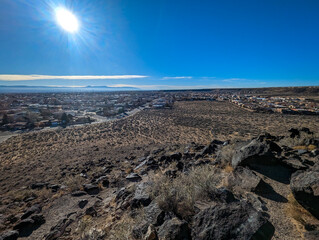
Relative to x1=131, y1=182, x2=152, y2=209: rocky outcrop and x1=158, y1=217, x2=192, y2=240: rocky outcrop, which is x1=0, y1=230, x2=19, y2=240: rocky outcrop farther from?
x1=158, y1=217, x2=192, y2=240: rocky outcrop

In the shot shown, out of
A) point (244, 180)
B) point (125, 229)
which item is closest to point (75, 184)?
point (125, 229)

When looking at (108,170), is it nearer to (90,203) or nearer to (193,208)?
(90,203)

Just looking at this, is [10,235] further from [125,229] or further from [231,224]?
[231,224]

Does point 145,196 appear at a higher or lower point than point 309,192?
lower

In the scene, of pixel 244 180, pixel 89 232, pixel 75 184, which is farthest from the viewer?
pixel 75 184

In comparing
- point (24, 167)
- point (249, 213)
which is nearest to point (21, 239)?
point (249, 213)

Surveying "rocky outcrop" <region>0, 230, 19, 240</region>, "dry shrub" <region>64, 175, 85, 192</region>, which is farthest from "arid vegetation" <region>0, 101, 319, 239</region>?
"rocky outcrop" <region>0, 230, 19, 240</region>

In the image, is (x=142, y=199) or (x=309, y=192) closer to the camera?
(x=309, y=192)

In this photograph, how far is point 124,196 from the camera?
5.44 meters

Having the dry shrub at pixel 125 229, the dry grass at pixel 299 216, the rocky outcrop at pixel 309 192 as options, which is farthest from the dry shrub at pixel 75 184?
the rocky outcrop at pixel 309 192

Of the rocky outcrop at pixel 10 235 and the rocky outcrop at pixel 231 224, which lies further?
the rocky outcrop at pixel 10 235

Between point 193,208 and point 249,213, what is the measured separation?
1116 millimetres

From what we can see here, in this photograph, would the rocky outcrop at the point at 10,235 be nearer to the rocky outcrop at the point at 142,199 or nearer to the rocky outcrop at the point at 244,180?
the rocky outcrop at the point at 142,199

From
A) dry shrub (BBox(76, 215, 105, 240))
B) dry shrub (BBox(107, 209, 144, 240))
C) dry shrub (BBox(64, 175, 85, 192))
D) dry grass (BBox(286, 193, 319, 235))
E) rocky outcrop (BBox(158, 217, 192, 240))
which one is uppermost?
rocky outcrop (BBox(158, 217, 192, 240))
